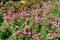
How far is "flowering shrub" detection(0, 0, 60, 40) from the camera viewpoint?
15.9 feet

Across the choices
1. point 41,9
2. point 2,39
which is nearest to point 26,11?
point 41,9

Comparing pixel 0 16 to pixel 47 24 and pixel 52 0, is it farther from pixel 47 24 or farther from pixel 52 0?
pixel 52 0

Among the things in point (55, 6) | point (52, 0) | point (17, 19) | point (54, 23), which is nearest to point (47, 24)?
point (54, 23)

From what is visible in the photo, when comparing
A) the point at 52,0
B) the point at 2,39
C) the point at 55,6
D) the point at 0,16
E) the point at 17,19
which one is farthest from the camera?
the point at 52,0

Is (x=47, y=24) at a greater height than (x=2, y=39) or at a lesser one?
greater

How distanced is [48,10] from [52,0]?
97 centimetres

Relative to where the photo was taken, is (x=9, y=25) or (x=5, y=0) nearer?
(x=9, y=25)

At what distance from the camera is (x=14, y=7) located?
6.28 meters

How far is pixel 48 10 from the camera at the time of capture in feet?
18.9

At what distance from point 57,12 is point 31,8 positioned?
2.55ft

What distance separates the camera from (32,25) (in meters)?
5.05

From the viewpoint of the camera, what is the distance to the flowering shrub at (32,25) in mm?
4848

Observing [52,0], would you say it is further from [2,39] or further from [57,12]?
[2,39]

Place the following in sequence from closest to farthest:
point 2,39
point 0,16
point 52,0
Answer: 1. point 2,39
2. point 0,16
3. point 52,0
